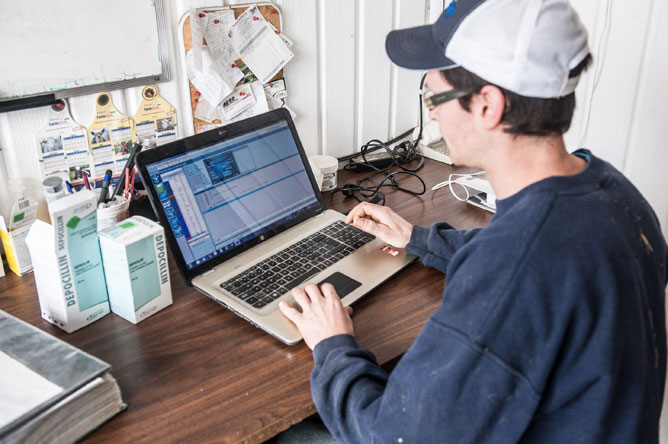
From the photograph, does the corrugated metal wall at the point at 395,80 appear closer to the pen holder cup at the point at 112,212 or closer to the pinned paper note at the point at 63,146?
the pinned paper note at the point at 63,146

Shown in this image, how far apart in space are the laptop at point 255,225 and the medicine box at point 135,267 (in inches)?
3.1

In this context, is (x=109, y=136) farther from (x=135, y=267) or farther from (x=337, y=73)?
(x=337, y=73)

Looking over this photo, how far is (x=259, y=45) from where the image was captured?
1.51 metres

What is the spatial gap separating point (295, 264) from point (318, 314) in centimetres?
22

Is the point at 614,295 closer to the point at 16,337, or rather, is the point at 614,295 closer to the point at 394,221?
the point at 394,221

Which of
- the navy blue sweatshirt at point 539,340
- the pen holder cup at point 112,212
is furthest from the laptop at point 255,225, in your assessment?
the navy blue sweatshirt at point 539,340

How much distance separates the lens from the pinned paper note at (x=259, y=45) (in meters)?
1.48

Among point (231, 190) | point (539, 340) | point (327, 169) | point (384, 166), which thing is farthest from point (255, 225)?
point (539, 340)

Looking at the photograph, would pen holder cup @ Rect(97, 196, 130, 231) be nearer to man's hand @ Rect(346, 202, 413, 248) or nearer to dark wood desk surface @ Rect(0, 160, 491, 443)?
→ dark wood desk surface @ Rect(0, 160, 491, 443)

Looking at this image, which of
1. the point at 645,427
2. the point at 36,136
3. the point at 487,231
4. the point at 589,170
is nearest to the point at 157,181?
the point at 36,136

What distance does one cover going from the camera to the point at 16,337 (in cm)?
89

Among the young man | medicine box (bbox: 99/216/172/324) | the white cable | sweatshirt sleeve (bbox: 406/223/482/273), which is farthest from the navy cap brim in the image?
the white cable

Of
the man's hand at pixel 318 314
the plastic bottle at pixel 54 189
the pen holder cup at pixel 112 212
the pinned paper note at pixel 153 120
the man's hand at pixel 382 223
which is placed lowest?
the man's hand at pixel 318 314

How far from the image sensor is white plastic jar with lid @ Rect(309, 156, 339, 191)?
1.59 meters
